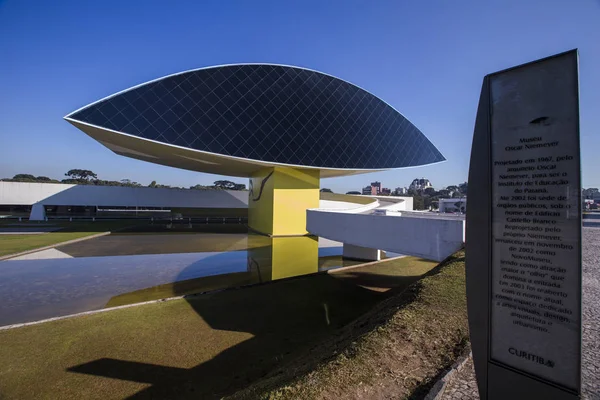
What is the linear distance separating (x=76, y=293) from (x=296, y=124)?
66.0 ft

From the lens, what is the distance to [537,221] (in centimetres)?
242

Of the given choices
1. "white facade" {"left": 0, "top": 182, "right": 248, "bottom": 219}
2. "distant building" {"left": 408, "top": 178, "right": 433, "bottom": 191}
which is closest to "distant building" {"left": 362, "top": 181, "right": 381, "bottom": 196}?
"distant building" {"left": 408, "top": 178, "right": 433, "bottom": 191}

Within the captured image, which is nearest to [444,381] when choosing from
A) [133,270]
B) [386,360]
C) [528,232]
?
[386,360]

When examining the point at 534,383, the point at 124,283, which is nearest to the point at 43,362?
the point at 124,283

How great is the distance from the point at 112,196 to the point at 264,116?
23270mm

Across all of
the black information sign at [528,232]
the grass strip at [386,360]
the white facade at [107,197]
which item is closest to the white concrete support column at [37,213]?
the white facade at [107,197]

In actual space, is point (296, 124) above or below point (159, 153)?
above

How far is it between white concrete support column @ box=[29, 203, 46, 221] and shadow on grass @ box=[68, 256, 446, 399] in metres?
34.8

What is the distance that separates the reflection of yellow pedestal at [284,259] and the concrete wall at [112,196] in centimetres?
1955

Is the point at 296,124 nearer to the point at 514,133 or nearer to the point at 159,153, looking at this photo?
the point at 159,153

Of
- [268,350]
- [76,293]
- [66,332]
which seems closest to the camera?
[268,350]

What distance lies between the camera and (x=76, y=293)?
387 inches

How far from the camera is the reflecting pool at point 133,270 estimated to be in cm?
913

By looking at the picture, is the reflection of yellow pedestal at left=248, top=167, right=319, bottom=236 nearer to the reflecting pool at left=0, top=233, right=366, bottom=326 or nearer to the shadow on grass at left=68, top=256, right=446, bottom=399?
the reflecting pool at left=0, top=233, right=366, bottom=326
